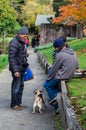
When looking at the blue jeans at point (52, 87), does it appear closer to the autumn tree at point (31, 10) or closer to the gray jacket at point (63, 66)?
the gray jacket at point (63, 66)

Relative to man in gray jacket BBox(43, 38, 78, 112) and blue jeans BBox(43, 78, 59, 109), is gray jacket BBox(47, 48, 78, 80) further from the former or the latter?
blue jeans BBox(43, 78, 59, 109)

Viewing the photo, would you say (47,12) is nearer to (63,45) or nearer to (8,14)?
(8,14)

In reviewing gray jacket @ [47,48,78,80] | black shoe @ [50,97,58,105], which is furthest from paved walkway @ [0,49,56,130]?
gray jacket @ [47,48,78,80]

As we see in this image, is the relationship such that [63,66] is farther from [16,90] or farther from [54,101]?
[16,90]

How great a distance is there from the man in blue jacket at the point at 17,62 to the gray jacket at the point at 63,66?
80cm

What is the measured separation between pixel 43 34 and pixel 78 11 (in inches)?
1411

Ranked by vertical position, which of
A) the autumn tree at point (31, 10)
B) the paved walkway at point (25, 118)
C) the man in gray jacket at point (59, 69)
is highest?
the man in gray jacket at point (59, 69)

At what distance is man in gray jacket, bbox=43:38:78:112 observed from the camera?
483 inches

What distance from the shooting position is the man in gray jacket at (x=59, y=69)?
40.2ft

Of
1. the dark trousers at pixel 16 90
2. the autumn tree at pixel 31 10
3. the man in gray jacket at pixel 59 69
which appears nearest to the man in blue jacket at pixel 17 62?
the dark trousers at pixel 16 90

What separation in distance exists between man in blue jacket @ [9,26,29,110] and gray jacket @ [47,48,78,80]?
798 mm

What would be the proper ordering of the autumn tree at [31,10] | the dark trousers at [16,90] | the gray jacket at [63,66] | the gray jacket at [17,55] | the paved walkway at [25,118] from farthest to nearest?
the autumn tree at [31,10]
the dark trousers at [16,90]
the gray jacket at [17,55]
the gray jacket at [63,66]
the paved walkway at [25,118]

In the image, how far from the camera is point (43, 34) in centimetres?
6794

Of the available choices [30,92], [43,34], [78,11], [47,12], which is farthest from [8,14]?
[47,12]
